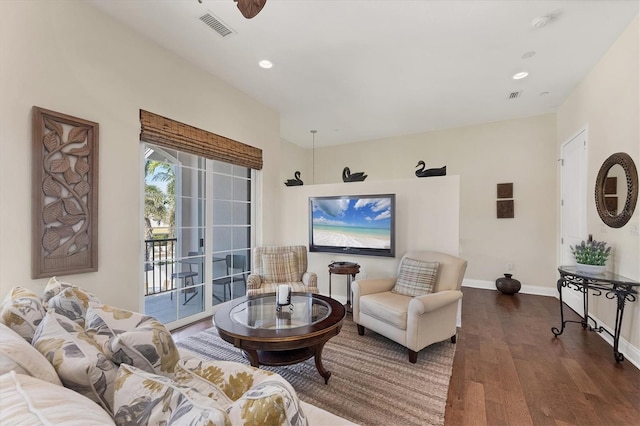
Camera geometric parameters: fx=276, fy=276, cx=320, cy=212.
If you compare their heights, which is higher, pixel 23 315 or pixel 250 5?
pixel 250 5

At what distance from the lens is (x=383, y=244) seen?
A: 3689 millimetres

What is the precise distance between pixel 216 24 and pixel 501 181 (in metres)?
5.00

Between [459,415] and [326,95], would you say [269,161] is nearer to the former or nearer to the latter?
[326,95]

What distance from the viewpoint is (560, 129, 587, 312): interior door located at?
3605 millimetres

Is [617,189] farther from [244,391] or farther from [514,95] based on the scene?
[244,391]

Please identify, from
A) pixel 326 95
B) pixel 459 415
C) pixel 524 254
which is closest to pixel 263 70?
pixel 326 95

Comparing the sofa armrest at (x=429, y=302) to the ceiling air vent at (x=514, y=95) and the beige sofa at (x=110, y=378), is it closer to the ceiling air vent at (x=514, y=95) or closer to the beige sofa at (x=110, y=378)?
the beige sofa at (x=110, y=378)

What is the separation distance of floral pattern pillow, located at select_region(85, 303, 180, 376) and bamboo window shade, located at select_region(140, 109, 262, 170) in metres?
2.15

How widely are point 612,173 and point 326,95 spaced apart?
3401mm

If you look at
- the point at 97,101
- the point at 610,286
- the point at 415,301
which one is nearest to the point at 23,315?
the point at 97,101

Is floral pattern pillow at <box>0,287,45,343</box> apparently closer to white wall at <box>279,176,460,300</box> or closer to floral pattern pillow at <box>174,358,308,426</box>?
floral pattern pillow at <box>174,358,308,426</box>

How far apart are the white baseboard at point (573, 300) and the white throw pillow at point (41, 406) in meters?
3.73

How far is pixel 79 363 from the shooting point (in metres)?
0.83

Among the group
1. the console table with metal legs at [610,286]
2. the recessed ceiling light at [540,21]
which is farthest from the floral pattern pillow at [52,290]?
the console table with metal legs at [610,286]
